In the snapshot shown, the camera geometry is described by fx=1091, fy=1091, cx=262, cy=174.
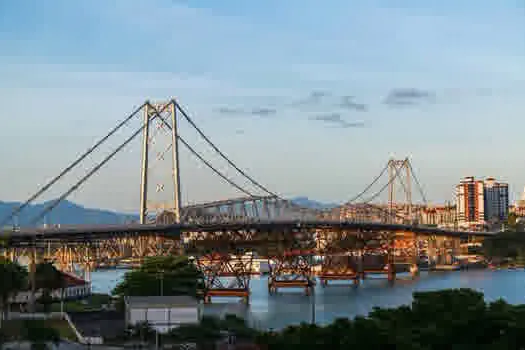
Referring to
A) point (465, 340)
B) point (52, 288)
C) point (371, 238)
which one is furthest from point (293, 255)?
point (465, 340)

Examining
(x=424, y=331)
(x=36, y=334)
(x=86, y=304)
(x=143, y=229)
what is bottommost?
(x=86, y=304)

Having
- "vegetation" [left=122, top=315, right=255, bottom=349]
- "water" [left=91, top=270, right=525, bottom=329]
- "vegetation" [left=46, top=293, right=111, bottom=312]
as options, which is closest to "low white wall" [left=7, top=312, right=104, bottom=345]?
"vegetation" [left=46, top=293, right=111, bottom=312]

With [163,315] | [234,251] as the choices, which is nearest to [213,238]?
[234,251]

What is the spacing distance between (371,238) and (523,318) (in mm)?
80511

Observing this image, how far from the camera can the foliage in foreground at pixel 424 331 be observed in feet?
97.6

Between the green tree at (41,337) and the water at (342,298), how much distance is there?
14.5 meters

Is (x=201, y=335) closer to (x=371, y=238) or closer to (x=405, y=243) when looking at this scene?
(x=371, y=238)

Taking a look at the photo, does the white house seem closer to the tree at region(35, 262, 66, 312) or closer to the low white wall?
the tree at region(35, 262, 66, 312)

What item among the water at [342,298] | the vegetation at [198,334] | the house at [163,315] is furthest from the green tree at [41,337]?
the water at [342,298]

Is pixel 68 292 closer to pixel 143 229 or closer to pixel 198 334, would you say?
pixel 143 229

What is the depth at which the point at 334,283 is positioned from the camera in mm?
113438

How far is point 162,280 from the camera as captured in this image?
56344 millimetres

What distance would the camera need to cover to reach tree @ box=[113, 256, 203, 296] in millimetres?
56844

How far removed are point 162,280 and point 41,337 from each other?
61.7 feet
